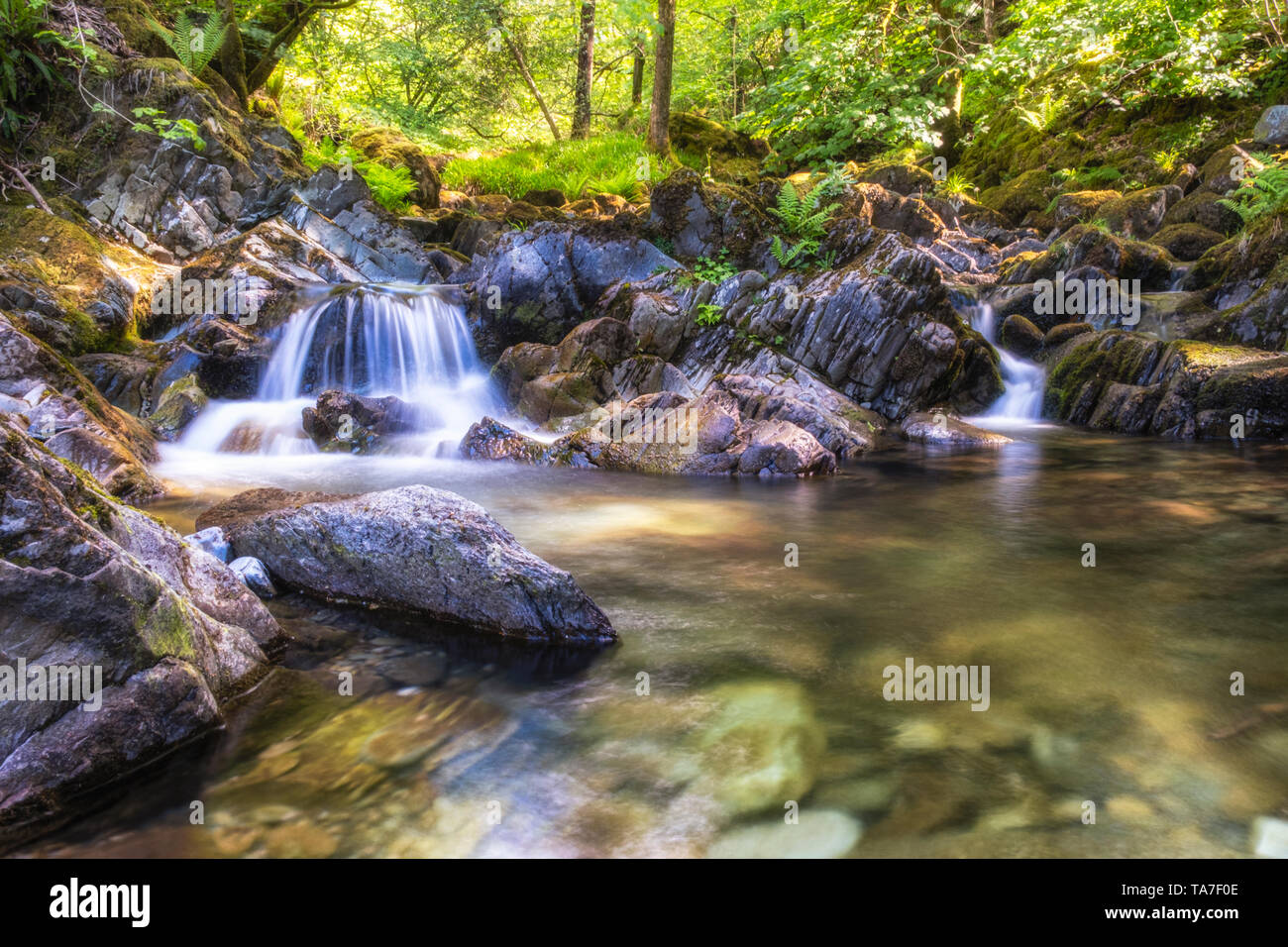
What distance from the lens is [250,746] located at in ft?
10.2

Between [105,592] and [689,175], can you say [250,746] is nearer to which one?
[105,592]

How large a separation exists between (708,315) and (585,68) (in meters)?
11.9

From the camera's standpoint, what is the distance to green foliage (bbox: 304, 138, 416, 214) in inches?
675

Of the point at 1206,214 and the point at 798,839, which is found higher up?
the point at 1206,214

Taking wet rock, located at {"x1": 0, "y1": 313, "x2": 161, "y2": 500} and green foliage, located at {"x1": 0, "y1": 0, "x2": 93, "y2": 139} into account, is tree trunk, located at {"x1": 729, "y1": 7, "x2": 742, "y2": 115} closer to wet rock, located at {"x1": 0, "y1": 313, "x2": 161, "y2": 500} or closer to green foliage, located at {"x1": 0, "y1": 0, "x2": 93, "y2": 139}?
green foliage, located at {"x1": 0, "y1": 0, "x2": 93, "y2": 139}

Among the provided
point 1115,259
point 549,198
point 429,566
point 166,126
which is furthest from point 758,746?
point 549,198

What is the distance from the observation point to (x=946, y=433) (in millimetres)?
11570

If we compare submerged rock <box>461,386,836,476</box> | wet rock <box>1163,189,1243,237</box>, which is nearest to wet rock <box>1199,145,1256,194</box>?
wet rock <box>1163,189,1243,237</box>

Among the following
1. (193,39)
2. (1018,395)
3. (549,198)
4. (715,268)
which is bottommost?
(1018,395)

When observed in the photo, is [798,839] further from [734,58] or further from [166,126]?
[734,58]

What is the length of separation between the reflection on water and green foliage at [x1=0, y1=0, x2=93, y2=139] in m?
14.7

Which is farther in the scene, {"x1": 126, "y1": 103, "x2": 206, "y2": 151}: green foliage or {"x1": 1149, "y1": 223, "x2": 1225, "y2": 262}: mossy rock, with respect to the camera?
{"x1": 1149, "y1": 223, "x2": 1225, "y2": 262}: mossy rock
